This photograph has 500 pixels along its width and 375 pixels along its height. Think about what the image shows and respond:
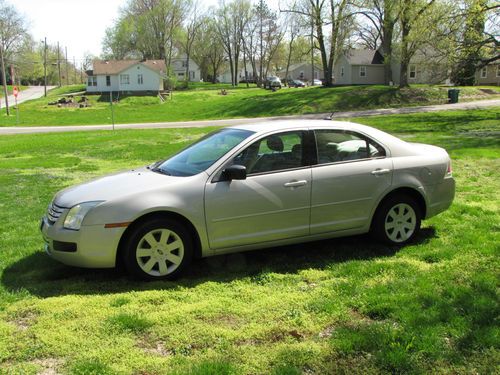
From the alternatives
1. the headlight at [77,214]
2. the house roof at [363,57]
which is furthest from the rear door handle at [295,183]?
the house roof at [363,57]

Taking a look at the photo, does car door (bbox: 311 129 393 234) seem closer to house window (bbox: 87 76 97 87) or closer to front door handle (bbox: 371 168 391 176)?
front door handle (bbox: 371 168 391 176)

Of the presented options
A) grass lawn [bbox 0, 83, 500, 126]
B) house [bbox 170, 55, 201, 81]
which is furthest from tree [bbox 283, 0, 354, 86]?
house [bbox 170, 55, 201, 81]

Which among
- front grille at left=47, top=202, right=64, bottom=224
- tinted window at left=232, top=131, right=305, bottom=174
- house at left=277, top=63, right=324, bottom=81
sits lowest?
front grille at left=47, top=202, right=64, bottom=224

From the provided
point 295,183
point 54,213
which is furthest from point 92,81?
point 295,183

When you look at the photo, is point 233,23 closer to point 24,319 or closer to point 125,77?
point 125,77

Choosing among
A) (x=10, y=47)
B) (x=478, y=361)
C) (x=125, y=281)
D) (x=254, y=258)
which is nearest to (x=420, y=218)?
(x=254, y=258)

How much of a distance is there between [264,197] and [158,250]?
1.19 meters

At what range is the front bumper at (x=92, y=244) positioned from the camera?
4.53 meters

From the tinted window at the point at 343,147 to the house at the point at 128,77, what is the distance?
62599 millimetres

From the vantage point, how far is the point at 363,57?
202ft

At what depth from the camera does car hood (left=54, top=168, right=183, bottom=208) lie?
185 inches

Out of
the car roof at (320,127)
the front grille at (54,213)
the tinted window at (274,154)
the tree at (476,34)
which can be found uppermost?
the tree at (476,34)

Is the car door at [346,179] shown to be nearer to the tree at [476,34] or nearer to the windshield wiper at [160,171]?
the windshield wiper at [160,171]

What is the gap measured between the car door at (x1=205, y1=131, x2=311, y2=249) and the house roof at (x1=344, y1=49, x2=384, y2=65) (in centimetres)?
5778
